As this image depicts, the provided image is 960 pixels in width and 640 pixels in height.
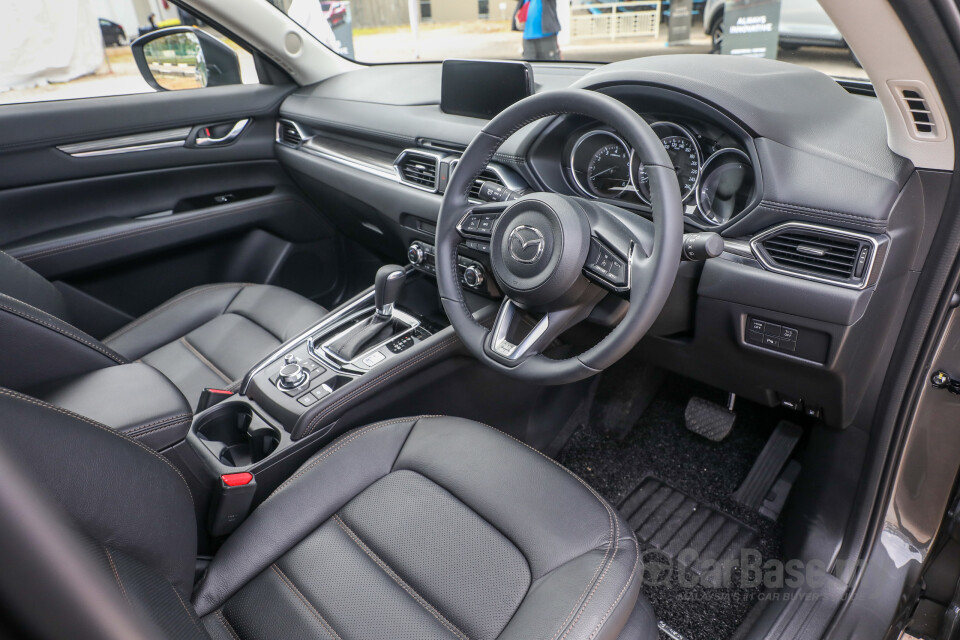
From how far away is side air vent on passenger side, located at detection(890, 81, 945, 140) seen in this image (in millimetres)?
989

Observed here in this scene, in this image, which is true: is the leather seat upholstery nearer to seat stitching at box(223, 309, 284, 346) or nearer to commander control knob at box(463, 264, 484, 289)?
seat stitching at box(223, 309, 284, 346)

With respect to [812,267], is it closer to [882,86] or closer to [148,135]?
[882,86]

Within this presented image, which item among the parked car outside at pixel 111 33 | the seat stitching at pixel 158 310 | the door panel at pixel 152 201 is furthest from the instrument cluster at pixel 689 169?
the parked car outside at pixel 111 33

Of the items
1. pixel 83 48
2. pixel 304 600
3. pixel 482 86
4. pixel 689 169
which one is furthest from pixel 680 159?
pixel 83 48

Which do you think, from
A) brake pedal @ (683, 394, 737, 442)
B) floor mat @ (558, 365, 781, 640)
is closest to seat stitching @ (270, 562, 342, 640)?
floor mat @ (558, 365, 781, 640)

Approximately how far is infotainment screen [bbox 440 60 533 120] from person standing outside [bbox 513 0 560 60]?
21.8 inches

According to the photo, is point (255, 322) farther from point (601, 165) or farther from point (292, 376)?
point (601, 165)

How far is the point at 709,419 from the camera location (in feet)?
6.49

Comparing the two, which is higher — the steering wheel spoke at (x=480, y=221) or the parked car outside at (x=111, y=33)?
the parked car outside at (x=111, y=33)

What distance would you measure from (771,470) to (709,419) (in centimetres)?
23

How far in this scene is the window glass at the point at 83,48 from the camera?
6.65 ft

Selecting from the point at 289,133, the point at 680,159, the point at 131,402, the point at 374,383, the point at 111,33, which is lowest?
the point at 374,383

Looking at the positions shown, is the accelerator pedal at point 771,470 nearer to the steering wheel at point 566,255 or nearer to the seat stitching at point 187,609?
the steering wheel at point 566,255

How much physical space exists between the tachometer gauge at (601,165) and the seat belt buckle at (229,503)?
0.90 m
